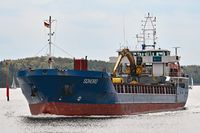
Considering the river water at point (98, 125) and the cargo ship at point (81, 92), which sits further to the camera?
the cargo ship at point (81, 92)

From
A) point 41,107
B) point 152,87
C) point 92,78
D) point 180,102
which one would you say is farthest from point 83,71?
point 180,102

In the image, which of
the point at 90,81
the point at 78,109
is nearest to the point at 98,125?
the point at 78,109

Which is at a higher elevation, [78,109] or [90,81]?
[90,81]

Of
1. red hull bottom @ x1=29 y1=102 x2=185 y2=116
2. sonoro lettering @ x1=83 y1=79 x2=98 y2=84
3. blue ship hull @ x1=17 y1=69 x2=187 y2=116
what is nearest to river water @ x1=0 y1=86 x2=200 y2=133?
red hull bottom @ x1=29 y1=102 x2=185 y2=116

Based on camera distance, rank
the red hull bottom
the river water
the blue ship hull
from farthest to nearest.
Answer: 1. the red hull bottom
2. the blue ship hull
3. the river water

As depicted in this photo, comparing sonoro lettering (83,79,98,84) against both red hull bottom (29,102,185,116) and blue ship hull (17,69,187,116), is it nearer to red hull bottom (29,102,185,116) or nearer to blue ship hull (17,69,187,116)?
blue ship hull (17,69,187,116)

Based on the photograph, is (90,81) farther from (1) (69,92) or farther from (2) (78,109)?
(2) (78,109)

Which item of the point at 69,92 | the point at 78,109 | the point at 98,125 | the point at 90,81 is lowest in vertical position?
the point at 98,125

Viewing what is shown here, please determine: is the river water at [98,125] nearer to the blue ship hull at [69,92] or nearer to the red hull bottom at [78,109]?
the red hull bottom at [78,109]

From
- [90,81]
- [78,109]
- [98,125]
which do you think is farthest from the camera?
[78,109]

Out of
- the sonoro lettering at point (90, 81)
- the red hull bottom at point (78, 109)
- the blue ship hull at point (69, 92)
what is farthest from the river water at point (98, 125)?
the sonoro lettering at point (90, 81)

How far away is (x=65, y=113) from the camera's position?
2218 inches

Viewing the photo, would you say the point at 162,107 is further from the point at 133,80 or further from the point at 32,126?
the point at 32,126

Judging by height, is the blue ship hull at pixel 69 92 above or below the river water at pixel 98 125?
above
